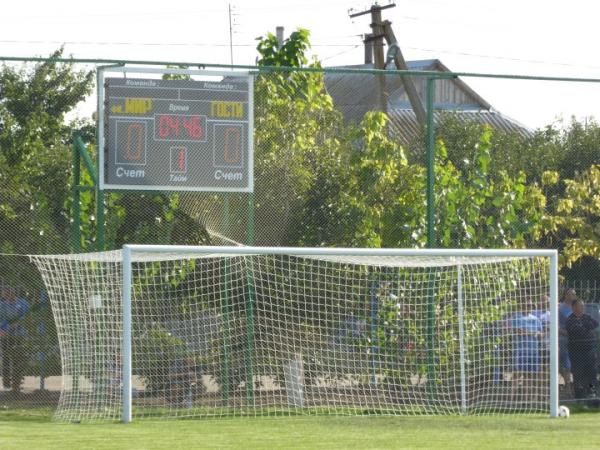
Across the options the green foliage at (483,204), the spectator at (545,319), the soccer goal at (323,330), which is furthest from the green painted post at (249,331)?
the spectator at (545,319)

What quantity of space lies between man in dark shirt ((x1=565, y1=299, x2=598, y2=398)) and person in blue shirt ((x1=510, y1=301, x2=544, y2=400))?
114cm

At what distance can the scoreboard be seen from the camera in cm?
1325

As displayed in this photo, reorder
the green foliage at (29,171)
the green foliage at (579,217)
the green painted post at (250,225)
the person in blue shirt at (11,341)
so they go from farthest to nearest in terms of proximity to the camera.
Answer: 1. the green foliage at (579,217)
2. the green painted post at (250,225)
3. the person in blue shirt at (11,341)
4. the green foliage at (29,171)

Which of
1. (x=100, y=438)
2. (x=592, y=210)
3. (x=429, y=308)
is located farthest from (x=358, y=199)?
(x=100, y=438)

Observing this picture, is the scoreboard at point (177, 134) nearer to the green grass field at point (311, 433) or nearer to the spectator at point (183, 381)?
the spectator at point (183, 381)

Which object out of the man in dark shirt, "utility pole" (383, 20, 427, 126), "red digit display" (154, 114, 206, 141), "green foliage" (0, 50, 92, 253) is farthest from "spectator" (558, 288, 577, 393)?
"utility pole" (383, 20, 427, 126)

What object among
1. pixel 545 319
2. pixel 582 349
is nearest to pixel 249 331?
pixel 545 319

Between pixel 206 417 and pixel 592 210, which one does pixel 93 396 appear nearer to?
pixel 206 417

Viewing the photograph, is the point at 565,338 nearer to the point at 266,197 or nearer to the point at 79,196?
the point at 266,197

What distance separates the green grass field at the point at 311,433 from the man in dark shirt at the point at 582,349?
5.56 feet

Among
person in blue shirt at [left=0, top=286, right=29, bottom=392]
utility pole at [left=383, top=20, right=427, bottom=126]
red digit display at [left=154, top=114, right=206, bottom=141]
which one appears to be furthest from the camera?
utility pole at [left=383, top=20, right=427, bottom=126]

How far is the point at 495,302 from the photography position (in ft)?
45.9

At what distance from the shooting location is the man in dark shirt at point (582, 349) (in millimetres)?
14891

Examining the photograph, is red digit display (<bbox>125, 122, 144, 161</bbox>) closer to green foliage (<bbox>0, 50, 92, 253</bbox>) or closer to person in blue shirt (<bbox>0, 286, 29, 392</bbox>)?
green foliage (<bbox>0, 50, 92, 253</bbox>)
